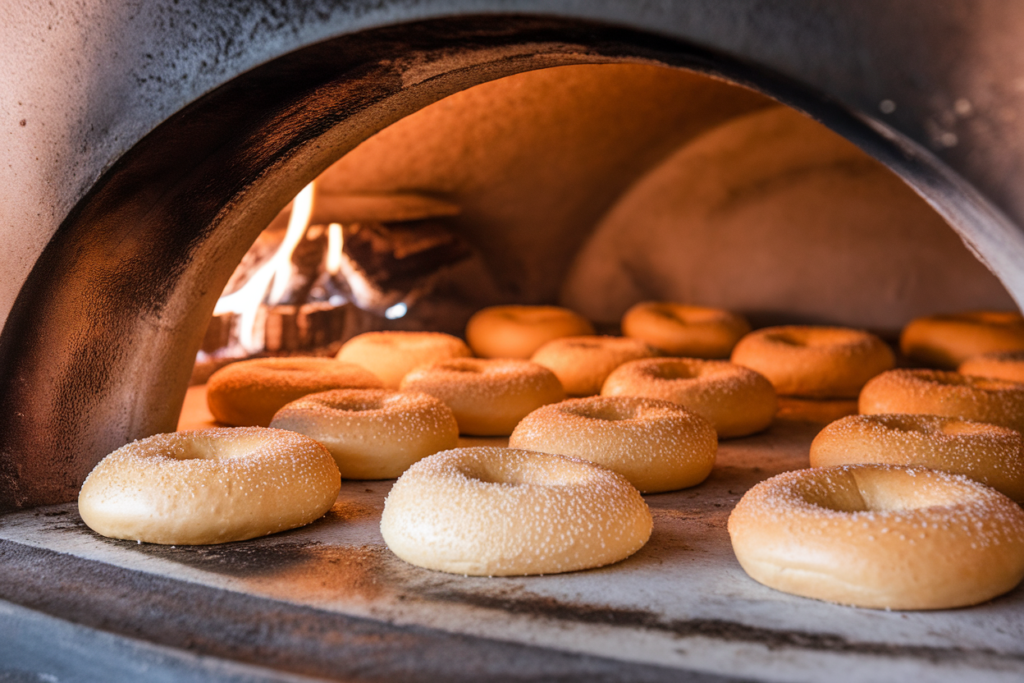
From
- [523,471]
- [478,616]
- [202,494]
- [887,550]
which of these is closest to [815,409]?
[523,471]

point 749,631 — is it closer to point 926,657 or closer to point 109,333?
point 926,657

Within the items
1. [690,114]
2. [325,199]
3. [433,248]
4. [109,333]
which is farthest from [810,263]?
[109,333]

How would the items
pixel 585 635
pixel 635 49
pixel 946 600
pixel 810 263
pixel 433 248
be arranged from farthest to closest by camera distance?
1. pixel 810 263
2. pixel 433 248
3. pixel 635 49
4. pixel 946 600
5. pixel 585 635

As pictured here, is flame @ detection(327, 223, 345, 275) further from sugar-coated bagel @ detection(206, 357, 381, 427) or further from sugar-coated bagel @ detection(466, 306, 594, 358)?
sugar-coated bagel @ detection(206, 357, 381, 427)

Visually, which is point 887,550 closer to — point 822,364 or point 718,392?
point 718,392

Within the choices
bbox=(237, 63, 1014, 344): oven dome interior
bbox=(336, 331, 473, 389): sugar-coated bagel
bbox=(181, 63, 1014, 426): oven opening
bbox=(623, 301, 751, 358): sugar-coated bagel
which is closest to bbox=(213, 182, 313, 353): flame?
bbox=(181, 63, 1014, 426): oven opening

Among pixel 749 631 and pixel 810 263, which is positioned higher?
pixel 810 263

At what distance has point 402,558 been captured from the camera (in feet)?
6.60

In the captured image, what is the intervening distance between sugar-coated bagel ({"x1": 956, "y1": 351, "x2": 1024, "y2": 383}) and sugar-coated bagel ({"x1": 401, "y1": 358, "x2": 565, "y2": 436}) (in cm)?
196

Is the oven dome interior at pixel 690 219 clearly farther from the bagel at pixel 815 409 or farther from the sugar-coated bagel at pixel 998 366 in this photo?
the bagel at pixel 815 409

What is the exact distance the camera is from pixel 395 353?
416 cm

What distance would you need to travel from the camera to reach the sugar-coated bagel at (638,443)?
2.58m

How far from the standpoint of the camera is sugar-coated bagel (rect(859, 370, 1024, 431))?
313 centimetres

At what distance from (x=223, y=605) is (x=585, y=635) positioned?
0.77 m
